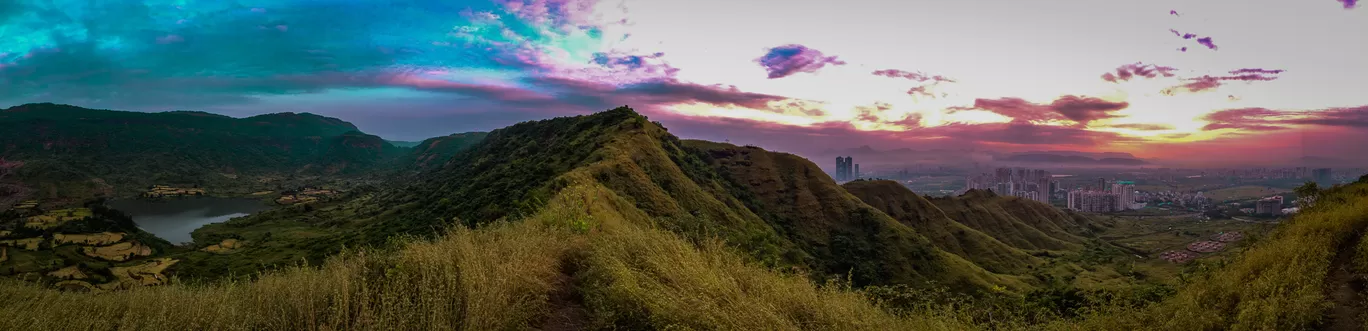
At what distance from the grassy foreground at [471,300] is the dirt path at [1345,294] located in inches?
190

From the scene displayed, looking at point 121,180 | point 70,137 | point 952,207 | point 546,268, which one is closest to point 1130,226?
point 952,207

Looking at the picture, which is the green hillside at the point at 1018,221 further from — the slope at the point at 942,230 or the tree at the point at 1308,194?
the tree at the point at 1308,194

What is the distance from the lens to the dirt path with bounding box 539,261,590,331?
252 inches

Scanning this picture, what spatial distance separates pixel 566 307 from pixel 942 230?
326 ft

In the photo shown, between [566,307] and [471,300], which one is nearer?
[471,300]

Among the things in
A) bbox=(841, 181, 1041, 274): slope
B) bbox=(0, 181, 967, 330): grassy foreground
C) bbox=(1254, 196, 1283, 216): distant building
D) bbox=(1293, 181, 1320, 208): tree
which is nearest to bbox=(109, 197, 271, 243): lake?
bbox=(0, 181, 967, 330): grassy foreground

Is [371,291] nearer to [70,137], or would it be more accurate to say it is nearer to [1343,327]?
[1343,327]

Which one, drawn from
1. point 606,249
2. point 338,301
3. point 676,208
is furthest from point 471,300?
point 676,208

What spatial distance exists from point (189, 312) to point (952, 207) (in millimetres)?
137915

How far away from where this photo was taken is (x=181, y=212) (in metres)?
121

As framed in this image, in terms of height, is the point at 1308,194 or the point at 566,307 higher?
the point at 1308,194

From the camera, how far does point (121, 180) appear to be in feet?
477

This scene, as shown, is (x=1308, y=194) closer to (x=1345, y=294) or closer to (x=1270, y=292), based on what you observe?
(x=1345, y=294)

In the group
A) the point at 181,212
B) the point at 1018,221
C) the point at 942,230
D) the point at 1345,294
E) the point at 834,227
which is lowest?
the point at 1018,221
